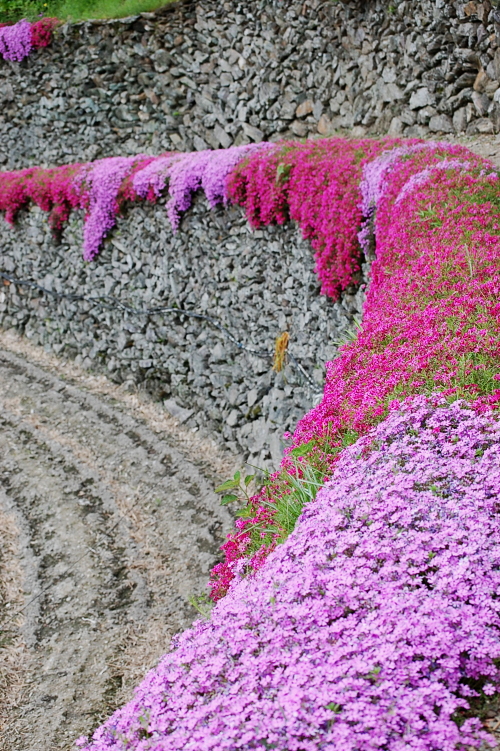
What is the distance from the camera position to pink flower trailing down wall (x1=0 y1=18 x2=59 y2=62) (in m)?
22.1

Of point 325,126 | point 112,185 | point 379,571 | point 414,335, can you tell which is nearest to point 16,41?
point 112,185

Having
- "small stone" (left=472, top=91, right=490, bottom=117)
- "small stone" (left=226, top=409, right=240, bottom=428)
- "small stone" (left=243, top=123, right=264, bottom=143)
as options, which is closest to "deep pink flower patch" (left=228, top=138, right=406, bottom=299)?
"small stone" (left=472, top=91, right=490, bottom=117)

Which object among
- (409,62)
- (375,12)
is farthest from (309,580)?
(375,12)

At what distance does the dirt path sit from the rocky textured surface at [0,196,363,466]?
3.09ft

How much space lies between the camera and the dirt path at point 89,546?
762 centimetres

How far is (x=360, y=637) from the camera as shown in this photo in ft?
9.78

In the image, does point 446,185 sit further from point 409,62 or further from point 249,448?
point 409,62

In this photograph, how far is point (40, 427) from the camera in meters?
14.1

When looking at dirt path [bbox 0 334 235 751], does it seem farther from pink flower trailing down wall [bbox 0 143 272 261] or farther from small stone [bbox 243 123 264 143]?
small stone [bbox 243 123 264 143]

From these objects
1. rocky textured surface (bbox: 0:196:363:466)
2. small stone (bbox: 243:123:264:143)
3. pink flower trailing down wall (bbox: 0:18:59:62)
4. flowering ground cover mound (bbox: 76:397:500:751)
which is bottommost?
rocky textured surface (bbox: 0:196:363:466)

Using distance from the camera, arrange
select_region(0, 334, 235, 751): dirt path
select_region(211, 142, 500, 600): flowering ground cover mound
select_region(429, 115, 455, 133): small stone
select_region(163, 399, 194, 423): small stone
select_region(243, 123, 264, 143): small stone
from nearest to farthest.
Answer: select_region(211, 142, 500, 600): flowering ground cover mound < select_region(0, 334, 235, 751): dirt path < select_region(429, 115, 455, 133): small stone < select_region(163, 399, 194, 423): small stone < select_region(243, 123, 264, 143): small stone

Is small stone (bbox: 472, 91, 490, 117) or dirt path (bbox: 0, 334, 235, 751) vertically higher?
small stone (bbox: 472, 91, 490, 117)

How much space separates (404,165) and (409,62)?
5223 millimetres

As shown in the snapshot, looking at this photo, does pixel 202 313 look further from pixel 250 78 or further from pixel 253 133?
pixel 250 78
